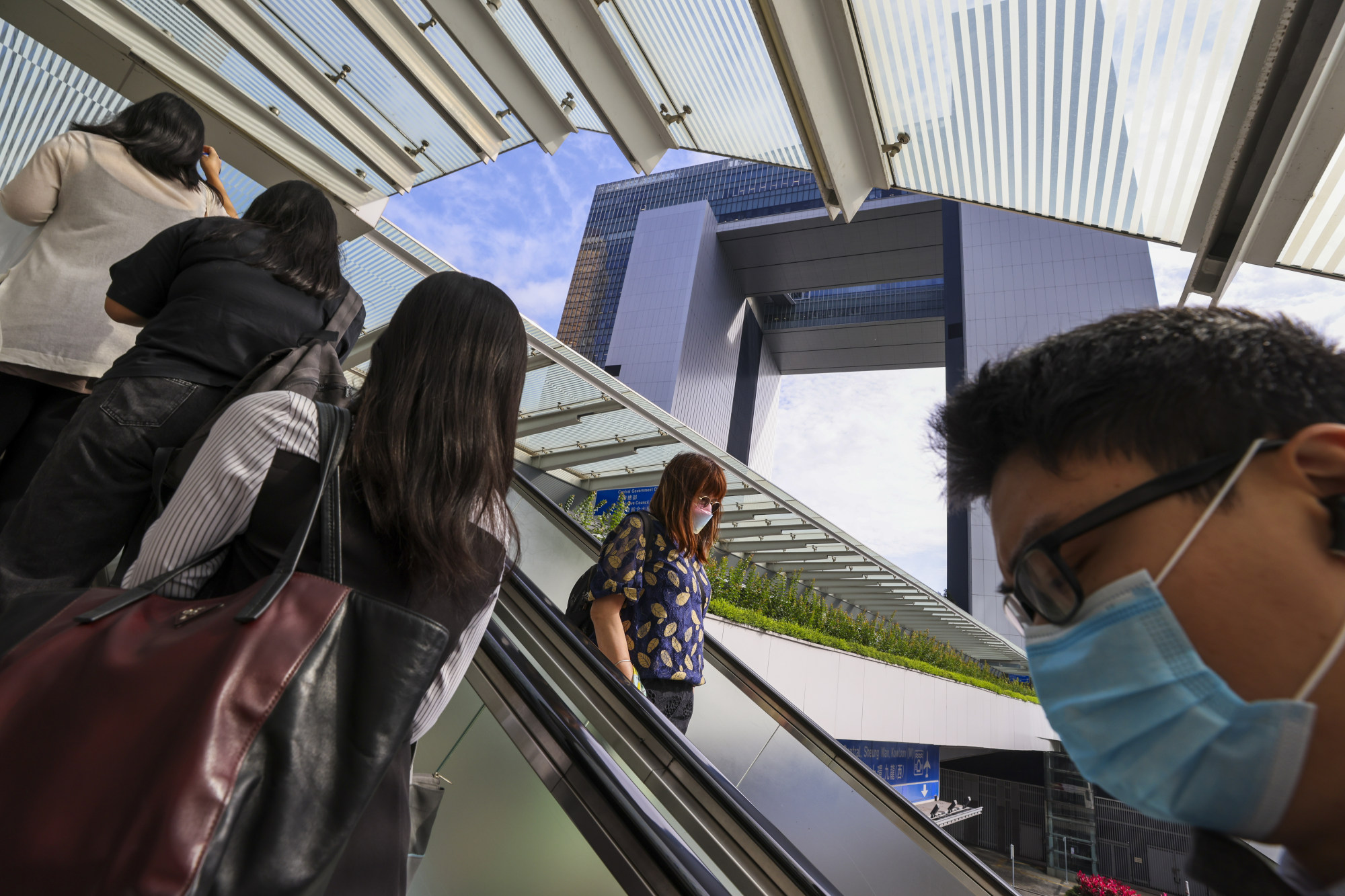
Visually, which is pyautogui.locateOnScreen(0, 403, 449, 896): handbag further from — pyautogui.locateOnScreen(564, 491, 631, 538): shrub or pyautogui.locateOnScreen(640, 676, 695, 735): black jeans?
pyautogui.locateOnScreen(564, 491, 631, 538): shrub

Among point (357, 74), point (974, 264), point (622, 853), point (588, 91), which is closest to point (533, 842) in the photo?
point (622, 853)

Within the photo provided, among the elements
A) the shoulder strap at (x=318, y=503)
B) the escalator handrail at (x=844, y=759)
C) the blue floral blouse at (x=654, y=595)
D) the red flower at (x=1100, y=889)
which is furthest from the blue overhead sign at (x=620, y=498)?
the shoulder strap at (x=318, y=503)

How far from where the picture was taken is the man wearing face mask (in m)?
0.70

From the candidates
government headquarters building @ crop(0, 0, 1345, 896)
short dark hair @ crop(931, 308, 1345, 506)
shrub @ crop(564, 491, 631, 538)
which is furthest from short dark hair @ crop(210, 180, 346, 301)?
shrub @ crop(564, 491, 631, 538)

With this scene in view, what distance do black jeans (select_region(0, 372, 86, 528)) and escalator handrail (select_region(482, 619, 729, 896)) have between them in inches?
50.8

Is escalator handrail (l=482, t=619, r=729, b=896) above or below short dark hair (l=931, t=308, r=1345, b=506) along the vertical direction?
below

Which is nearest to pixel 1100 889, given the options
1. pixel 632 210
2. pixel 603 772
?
pixel 603 772

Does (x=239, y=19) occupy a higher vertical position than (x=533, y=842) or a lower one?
higher

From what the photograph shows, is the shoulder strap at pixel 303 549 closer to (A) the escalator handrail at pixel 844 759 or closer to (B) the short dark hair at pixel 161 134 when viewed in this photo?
(A) the escalator handrail at pixel 844 759

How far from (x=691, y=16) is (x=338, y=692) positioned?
373 centimetres

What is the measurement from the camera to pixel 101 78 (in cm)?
383

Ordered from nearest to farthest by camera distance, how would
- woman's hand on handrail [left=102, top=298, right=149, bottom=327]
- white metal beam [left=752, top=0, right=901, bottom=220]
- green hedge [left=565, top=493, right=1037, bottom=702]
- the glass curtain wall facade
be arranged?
woman's hand on handrail [left=102, top=298, right=149, bottom=327]
white metal beam [left=752, top=0, right=901, bottom=220]
green hedge [left=565, top=493, right=1037, bottom=702]
the glass curtain wall facade

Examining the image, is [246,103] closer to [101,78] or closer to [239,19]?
[239,19]

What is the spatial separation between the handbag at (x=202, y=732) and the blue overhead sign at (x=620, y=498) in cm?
826
